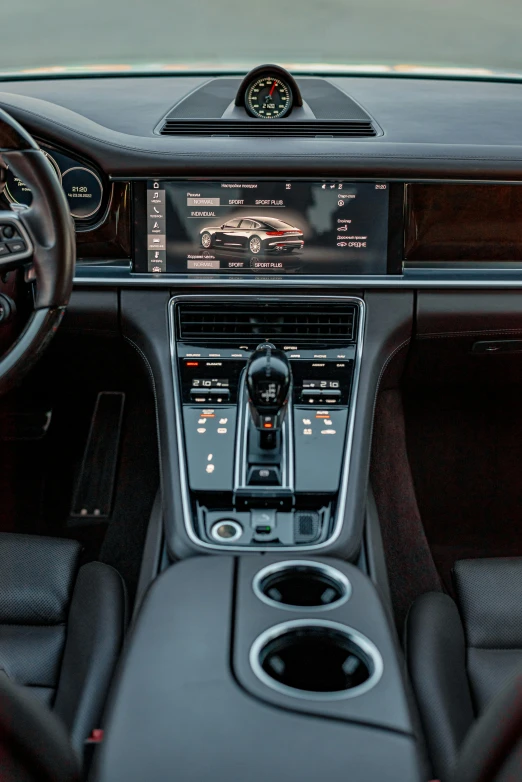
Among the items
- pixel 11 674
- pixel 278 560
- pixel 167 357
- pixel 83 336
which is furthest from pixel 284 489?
pixel 83 336

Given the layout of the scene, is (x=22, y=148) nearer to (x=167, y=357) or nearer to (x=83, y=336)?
(x=167, y=357)

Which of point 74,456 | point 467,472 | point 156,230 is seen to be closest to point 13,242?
point 156,230

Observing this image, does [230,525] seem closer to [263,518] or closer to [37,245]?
[263,518]

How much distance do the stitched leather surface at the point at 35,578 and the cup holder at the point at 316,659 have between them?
2.19ft

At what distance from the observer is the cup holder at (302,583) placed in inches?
54.4

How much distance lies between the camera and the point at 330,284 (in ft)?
6.62

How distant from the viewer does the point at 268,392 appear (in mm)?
1723

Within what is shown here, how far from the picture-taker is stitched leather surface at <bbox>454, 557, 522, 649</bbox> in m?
1.61

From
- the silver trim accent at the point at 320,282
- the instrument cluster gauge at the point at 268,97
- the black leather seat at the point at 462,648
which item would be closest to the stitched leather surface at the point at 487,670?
the black leather seat at the point at 462,648

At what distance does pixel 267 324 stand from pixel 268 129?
509 mm

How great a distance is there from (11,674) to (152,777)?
709mm

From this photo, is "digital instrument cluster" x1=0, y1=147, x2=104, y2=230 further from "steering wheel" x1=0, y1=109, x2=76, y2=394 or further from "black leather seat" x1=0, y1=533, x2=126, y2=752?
"black leather seat" x1=0, y1=533, x2=126, y2=752

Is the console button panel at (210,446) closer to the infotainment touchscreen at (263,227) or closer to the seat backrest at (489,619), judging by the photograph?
the infotainment touchscreen at (263,227)

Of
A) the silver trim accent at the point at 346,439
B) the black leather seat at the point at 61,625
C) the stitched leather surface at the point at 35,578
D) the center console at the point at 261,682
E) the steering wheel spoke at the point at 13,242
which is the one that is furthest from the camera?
the stitched leather surface at the point at 35,578
